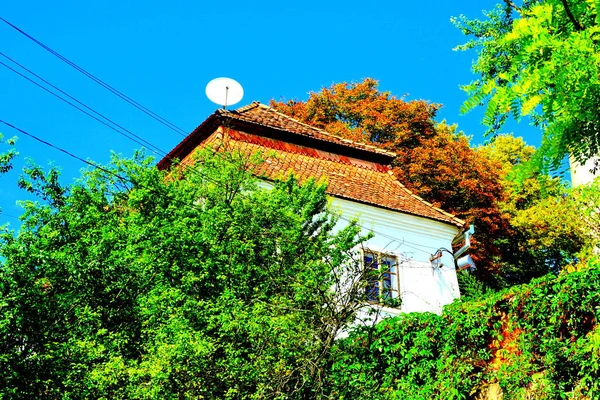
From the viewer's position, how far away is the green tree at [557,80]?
3488mm

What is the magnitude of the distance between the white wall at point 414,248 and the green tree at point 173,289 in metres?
3.90

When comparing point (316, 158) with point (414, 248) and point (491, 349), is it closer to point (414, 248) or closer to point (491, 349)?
point (414, 248)

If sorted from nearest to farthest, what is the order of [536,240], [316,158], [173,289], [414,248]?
[173,289], [414,248], [316,158], [536,240]

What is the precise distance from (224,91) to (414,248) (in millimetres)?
6491

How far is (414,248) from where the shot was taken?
50.8ft

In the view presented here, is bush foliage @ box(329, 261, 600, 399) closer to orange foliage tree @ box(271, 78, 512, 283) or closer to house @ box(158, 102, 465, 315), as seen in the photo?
house @ box(158, 102, 465, 315)

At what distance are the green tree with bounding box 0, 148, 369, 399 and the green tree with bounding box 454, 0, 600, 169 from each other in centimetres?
423

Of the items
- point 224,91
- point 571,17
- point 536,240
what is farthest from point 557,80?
point 536,240

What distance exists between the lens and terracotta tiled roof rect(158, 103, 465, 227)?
51.7ft

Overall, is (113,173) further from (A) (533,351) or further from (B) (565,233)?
(B) (565,233)

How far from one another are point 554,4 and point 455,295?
40.9 ft

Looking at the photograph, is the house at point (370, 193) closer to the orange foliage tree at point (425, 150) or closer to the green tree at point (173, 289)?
the green tree at point (173, 289)

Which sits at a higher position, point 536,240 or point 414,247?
point 536,240

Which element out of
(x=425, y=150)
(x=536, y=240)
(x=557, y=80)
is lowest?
(x=557, y=80)
